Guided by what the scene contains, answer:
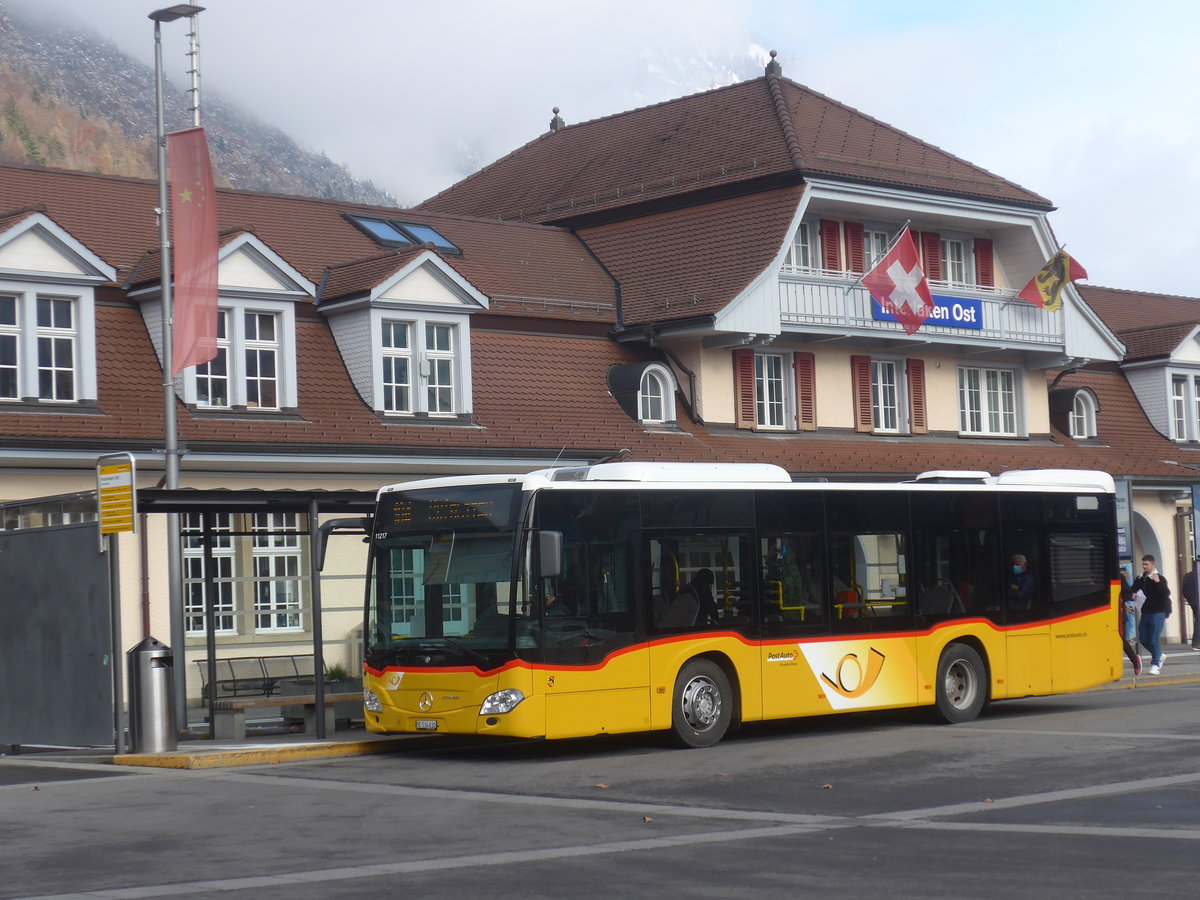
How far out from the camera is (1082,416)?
41.8 meters

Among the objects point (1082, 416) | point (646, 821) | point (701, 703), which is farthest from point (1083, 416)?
point (646, 821)

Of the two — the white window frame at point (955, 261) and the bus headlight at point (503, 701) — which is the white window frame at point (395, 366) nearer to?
the bus headlight at point (503, 701)

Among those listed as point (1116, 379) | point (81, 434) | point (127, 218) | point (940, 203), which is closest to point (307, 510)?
point (81, 434)

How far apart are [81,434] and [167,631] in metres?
3.23

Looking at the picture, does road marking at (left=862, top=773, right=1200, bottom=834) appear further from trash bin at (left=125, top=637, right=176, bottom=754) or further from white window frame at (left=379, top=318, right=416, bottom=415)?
white window frame at (left=379, top=318, right=416, bottom=415)

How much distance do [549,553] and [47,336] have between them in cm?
1119

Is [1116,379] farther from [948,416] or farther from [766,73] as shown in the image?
[766,73]

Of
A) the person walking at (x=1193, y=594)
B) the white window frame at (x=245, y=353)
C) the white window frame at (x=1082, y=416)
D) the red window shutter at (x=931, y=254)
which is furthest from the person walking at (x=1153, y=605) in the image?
the white window frame at (x=245, y=353)

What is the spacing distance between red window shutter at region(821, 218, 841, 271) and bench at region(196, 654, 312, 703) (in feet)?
52.3

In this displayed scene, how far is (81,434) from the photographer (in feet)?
78.7

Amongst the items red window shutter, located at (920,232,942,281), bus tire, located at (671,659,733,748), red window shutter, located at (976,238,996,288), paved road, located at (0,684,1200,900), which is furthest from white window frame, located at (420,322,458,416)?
red window shutter, located at (976,238,996,288)

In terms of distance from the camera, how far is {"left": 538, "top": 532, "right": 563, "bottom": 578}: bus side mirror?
16688 mm

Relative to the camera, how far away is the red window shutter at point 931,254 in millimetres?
37469

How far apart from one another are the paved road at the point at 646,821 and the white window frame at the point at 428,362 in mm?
10293
